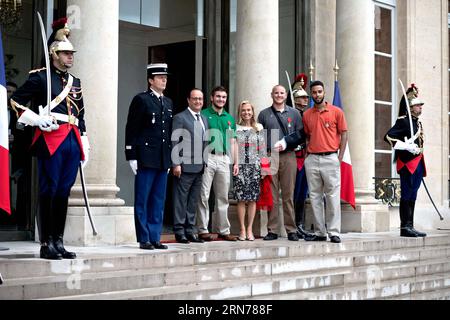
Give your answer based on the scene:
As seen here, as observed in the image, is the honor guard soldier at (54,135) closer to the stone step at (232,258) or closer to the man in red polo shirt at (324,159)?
the stone step at (232,258)

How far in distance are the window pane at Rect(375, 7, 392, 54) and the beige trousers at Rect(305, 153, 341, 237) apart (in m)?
5.51

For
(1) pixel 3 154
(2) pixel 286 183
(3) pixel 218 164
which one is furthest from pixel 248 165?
(1) pixel 3 154

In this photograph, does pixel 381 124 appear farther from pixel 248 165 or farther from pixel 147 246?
pixel 147 246

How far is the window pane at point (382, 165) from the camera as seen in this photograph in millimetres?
14547

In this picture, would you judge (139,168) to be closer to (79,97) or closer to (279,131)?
(79,97)

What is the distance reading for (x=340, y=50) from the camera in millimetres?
13258

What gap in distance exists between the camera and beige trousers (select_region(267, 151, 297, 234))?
10.3 metres

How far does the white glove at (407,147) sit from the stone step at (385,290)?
181 cm

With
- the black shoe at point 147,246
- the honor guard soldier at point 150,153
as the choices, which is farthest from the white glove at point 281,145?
the black shoe at point 147,246

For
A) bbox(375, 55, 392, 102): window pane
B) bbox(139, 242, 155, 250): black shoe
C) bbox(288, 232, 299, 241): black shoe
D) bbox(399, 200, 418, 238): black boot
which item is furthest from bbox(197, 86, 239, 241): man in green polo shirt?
bbox(375, 55, 392, 102): window pane

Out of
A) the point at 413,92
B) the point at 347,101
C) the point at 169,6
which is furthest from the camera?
the point at 169,6

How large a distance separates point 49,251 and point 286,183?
Result: 156 inches

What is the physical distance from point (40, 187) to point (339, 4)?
7528mm
